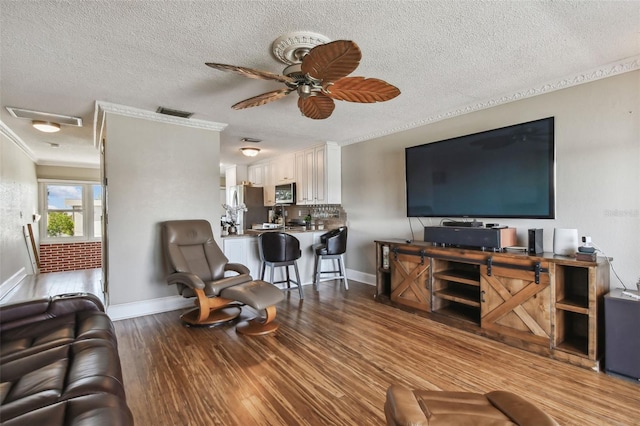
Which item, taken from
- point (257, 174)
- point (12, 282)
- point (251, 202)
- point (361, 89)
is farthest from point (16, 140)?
point (361, 89)

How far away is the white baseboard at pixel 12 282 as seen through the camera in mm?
4755

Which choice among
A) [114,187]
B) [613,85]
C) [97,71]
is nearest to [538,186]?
[613,85]

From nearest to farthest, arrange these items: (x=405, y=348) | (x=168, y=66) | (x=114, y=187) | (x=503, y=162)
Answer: (x=168, y=66), (x=405, y=348), (x=503, y=162), (x=114, y=187)

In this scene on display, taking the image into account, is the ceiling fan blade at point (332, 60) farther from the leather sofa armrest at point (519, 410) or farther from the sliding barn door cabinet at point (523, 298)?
the sliding barn door cabinet at point (523, 298)

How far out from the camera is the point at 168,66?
104 inches

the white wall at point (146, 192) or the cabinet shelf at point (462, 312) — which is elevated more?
the white wall at point (146, 192)

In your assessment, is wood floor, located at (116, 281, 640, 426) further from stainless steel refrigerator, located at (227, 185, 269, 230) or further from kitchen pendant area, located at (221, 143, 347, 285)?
stainless steel refrigerator, located at (227, 185, 269, 230)

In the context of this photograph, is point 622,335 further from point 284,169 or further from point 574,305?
point 284,169

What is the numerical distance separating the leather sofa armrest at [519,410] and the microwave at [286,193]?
17.4 feet

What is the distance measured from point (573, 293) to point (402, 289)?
65.8 inches

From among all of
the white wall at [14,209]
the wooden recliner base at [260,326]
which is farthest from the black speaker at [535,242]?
the white wall at [14,209]

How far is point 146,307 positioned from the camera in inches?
150

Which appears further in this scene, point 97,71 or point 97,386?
point 97,71

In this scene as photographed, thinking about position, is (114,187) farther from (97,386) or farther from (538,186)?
(538,186)
